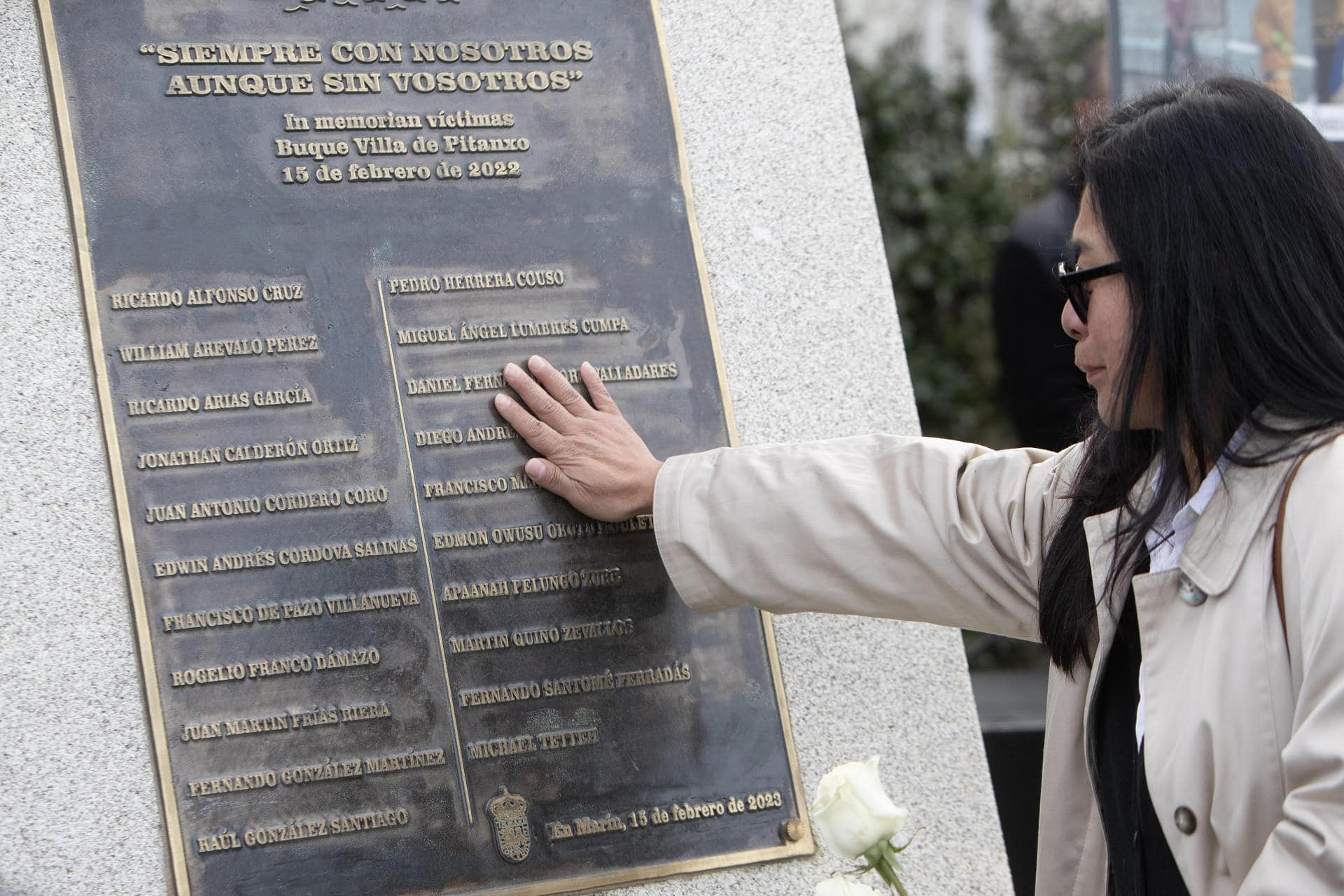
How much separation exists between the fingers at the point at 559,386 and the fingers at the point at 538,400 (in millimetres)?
17

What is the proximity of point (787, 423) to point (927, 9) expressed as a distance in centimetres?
824

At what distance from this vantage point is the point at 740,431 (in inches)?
120

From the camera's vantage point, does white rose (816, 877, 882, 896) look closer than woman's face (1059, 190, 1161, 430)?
Yes

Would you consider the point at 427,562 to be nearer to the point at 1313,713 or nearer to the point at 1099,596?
the point at 1099,596

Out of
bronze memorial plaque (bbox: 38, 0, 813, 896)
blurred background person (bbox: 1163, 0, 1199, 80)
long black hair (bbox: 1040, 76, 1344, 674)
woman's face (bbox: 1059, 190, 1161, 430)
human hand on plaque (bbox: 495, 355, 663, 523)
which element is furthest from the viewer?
blurred background person (bbox: 1163, 0, 1199, 80)

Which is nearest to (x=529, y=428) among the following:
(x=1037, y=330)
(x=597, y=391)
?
(x=597, y=391)

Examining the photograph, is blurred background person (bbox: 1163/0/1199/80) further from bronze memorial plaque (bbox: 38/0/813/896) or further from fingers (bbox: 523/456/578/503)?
fingers (bbox: 523/456/578/503)

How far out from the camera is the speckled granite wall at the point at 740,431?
2396mm

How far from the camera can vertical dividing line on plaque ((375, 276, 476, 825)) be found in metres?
2.59

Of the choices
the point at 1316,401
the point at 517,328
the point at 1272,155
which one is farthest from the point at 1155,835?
the point at 517,328

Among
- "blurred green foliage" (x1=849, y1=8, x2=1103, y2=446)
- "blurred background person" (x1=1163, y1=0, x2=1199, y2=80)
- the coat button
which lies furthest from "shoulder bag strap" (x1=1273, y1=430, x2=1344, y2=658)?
"blurred green foliage" (x1=849, y1=8, x2=1103, y2=446)

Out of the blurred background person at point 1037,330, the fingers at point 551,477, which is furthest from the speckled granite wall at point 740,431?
the blurred background person at point 1037,330

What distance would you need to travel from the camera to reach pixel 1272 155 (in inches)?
83.7

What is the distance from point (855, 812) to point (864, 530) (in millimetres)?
780
